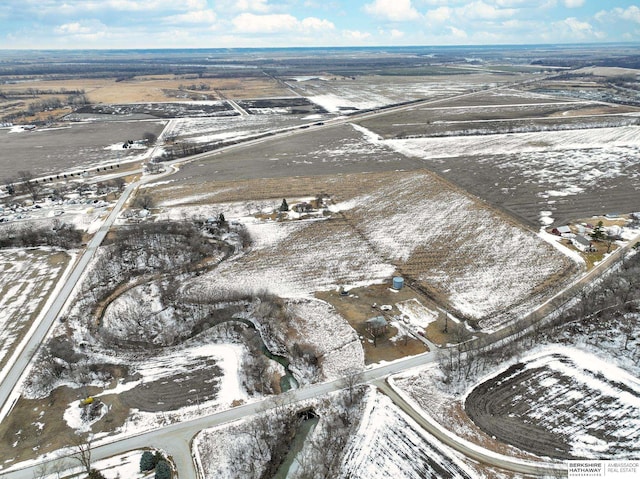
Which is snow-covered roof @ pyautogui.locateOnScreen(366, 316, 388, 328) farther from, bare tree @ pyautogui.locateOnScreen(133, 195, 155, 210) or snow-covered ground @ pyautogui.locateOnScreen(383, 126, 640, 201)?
snow-covered ground @ pyautogui.locateOnScreen(383, 126, 640, 201)

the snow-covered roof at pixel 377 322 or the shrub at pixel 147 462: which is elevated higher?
the snow-covered roof at pixel 377 322

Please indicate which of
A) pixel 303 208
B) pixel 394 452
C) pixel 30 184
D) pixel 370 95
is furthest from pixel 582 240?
pixel 370 95

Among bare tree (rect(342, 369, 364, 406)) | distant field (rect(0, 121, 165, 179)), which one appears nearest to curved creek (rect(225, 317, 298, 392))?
bare tree (rect(342, 369, 364, 406))

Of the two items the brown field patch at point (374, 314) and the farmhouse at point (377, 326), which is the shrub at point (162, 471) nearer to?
the brown field patch at point (374, 314)

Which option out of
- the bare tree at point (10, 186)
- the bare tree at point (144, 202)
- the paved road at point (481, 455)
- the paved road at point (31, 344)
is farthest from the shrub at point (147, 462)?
the bare tree at point (10, 186)

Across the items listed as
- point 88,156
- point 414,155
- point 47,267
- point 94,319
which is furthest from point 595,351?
point 88,156

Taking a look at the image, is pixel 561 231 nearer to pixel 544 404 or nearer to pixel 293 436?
pixel 544 404
